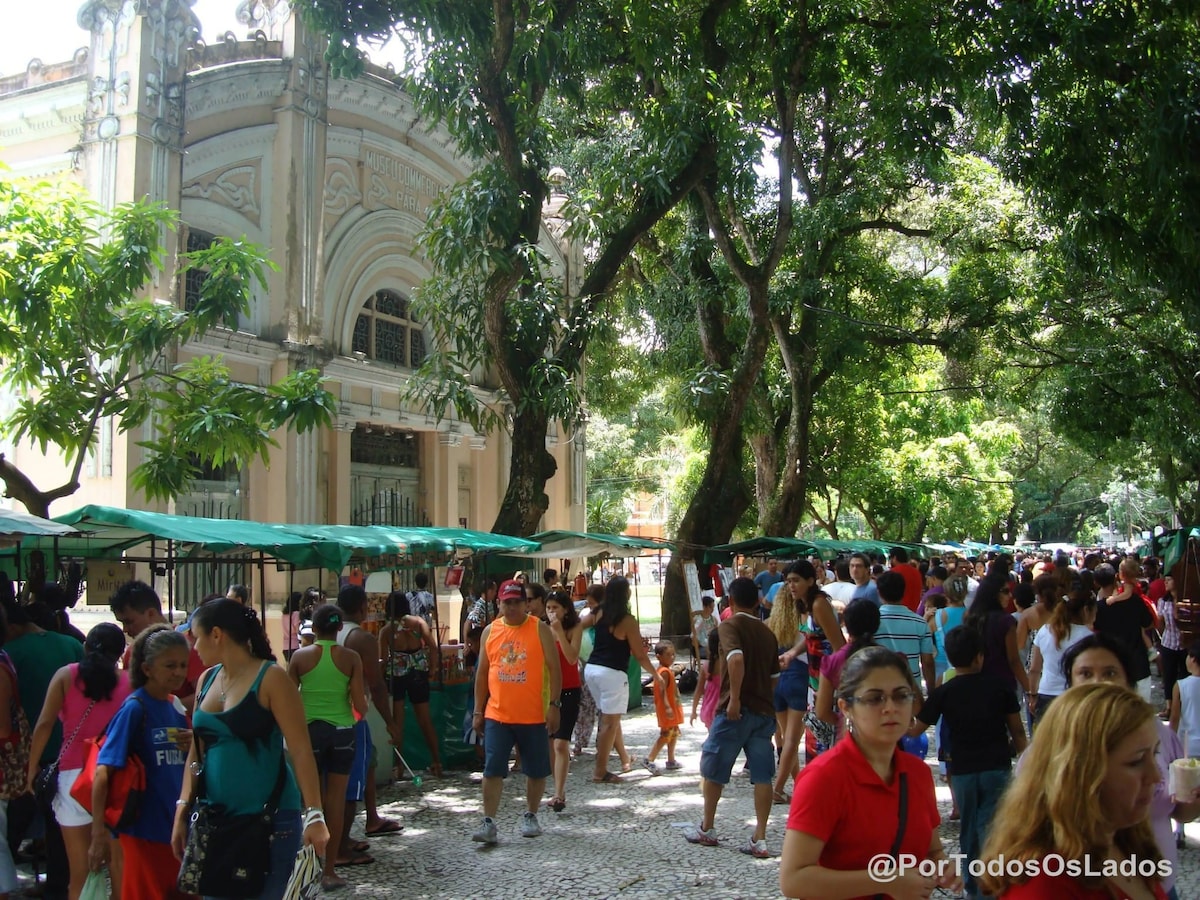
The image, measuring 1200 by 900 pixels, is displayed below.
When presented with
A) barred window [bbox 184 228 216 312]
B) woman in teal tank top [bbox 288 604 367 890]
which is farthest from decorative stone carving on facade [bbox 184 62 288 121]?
woman in teal tank top [bbox 288 604 367 890]

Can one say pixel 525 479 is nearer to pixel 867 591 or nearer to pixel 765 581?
pixel 765 581

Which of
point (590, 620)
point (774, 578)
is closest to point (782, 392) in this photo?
point (774, 578)

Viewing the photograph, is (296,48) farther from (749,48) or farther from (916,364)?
(916,364)

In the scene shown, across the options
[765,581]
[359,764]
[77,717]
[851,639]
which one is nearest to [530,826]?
[359,764]

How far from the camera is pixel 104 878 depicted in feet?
15.3

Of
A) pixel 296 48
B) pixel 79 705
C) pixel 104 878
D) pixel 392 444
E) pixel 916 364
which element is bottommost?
pixel 104 878

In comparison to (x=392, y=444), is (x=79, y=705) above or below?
below

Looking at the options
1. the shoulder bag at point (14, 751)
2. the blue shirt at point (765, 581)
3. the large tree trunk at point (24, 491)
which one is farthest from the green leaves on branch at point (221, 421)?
the blue shirt at point (765, 581)

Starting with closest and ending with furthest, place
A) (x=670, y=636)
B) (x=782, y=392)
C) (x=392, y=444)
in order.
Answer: (x=670, y=636) → (x=392, y=444) → (x=782, y=392)

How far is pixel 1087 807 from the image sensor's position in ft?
7.78

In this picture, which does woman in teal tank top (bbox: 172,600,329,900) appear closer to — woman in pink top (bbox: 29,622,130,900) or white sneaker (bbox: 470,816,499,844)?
woman in pink top (bbox: 29,622,130,900)

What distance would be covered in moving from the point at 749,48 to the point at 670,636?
899cm

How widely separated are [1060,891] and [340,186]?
56.1ft

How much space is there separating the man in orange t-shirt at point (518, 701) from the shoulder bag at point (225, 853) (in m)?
3.43
